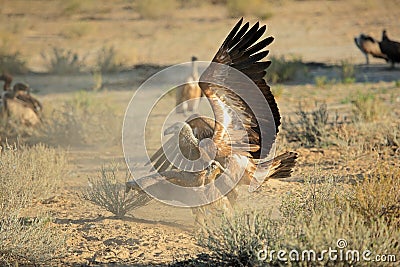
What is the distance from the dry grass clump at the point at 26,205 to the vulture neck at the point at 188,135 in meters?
1.55

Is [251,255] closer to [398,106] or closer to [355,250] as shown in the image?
[355,250]

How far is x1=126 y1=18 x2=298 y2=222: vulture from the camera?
257 inches

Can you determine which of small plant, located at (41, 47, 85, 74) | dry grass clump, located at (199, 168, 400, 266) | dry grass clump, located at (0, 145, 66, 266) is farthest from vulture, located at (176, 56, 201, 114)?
small plant, located at (41, 47, 85, 74)

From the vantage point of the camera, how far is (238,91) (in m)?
6.52

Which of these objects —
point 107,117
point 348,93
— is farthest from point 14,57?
point 348,93

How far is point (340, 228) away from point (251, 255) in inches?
31.3

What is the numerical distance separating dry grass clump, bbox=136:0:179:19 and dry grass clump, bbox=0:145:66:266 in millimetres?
19829

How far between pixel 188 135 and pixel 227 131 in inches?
15.7

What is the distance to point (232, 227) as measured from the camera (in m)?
5.28

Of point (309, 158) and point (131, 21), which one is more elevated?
point (131, 21)

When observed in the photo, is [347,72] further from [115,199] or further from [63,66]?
[115,199]

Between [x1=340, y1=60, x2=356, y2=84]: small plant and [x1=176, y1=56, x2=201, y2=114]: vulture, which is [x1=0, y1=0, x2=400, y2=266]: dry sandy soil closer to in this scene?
[x1=340, y1=60, x2=356, y2=84]: small plant

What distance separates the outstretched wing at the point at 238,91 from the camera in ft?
21.3

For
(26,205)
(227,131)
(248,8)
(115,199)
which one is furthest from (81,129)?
(248,8)
